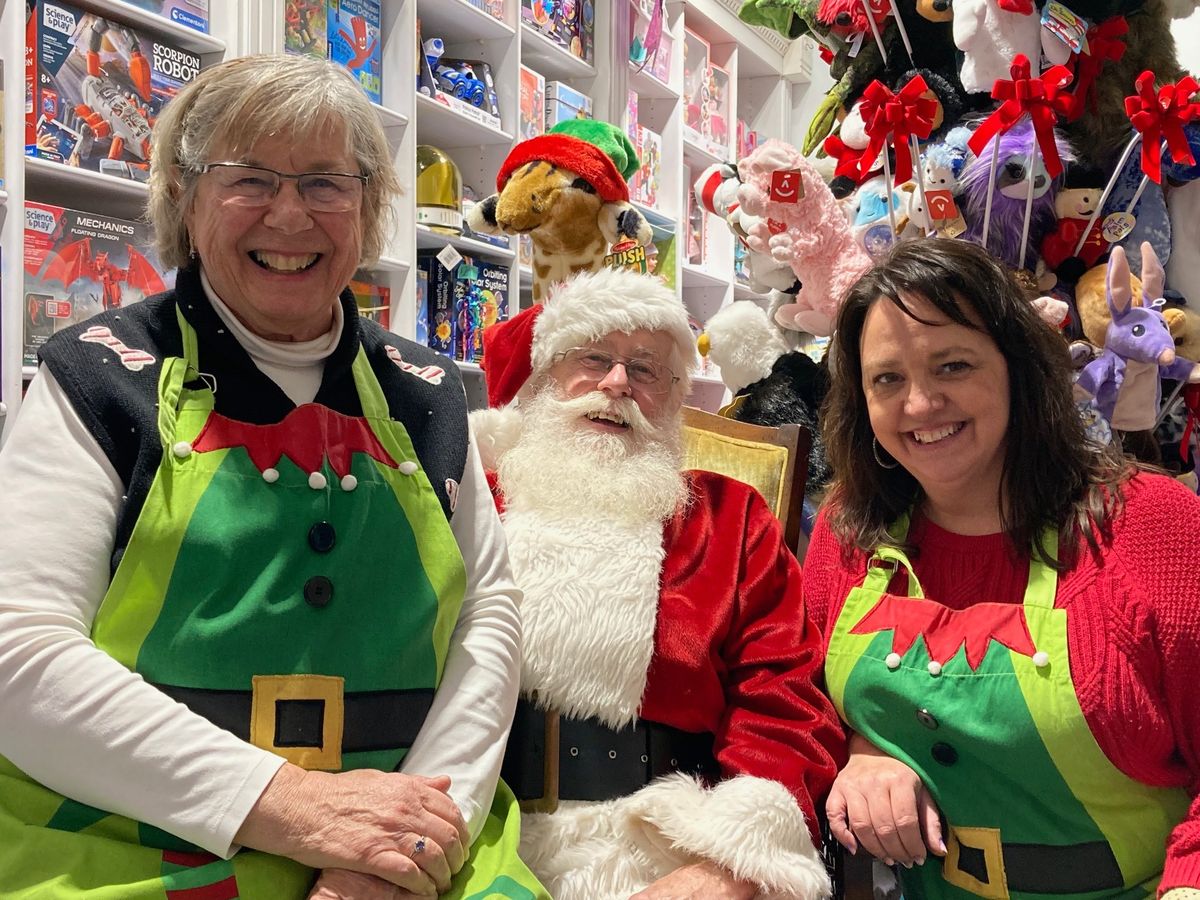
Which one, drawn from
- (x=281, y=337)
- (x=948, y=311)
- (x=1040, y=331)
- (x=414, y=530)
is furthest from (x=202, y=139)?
(x=1040, y=331)

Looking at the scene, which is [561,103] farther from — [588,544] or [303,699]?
[303,699]

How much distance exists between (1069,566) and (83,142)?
211cm

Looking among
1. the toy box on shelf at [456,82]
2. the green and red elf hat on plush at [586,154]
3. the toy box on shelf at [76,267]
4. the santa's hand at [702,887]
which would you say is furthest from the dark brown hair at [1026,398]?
the toy box on shelf at [456,82]

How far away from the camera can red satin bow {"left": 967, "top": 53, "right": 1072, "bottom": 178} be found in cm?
203

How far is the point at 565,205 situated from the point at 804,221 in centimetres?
55

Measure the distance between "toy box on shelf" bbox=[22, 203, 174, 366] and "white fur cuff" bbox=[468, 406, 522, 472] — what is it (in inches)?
30.9

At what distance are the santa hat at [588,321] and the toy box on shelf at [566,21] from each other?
6.75 feet

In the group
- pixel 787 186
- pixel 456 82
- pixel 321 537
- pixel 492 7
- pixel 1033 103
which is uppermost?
pixel 492 7

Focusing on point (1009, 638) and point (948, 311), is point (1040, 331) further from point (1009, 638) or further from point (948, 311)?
point (1009, 638)

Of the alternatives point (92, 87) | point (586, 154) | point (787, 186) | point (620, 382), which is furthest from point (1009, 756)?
point (92, 87)

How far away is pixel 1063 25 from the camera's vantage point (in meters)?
2.18

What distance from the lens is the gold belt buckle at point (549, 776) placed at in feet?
4.99

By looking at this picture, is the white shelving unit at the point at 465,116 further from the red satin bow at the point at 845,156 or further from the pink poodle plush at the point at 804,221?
the red satin bow at the point at 845,156

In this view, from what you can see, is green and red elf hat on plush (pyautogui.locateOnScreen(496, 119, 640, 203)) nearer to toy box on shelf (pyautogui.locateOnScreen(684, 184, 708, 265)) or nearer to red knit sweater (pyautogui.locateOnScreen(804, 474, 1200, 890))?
red knit sweater (pyautogui.locateOnScreen(804, 474, 1200, 890))
